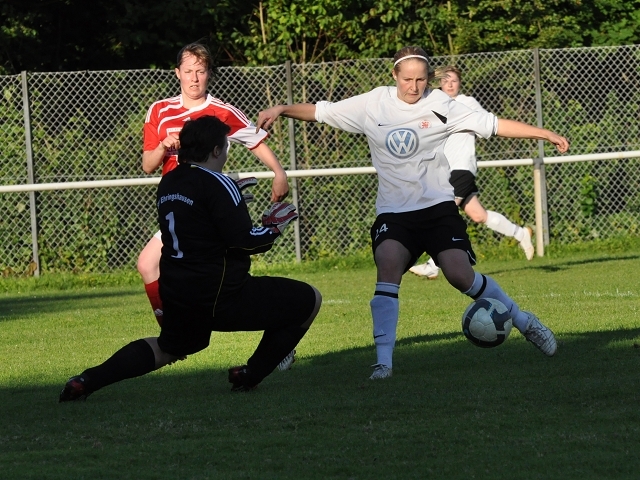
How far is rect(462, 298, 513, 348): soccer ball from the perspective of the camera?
22.2 ft

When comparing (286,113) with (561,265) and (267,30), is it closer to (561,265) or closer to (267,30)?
(561,265)

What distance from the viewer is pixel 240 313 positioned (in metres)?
6.18

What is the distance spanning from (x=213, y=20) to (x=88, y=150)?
474 cm

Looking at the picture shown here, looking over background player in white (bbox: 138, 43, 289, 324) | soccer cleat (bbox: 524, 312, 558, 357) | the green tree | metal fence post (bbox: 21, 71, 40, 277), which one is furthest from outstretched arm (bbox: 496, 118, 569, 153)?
the green tree

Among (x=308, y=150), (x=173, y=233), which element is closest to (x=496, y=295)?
(x=173, y=233)

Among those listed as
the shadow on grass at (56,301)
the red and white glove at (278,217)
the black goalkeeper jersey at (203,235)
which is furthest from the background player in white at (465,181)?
the black goalkeeper jersey at (203,235)

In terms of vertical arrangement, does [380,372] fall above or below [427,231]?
below

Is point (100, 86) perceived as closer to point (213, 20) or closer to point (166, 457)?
point (213, 20)

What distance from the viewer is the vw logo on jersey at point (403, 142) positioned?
7.07 m

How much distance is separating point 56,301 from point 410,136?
6.70 meters

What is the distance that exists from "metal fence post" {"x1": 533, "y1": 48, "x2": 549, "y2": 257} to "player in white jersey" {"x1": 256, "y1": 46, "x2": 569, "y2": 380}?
25.7 ft

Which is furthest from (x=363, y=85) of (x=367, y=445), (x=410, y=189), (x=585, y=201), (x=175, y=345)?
(x=367, y=445)

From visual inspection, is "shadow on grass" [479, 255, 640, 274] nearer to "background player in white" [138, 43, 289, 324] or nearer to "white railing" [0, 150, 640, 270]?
"white railing" [0, 150, 640, 270]

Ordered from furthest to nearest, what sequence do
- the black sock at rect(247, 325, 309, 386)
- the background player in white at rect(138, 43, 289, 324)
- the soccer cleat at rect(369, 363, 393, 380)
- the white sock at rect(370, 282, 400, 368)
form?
1. the background player in white at rect(138, 43, 289, 324)
2. the white sock at rect(370, 282, 400, 368)
3. the soccer cleat at rect(369, 363, 393, 380)
4. the black sock at rect(247, 325, 309, 386)
